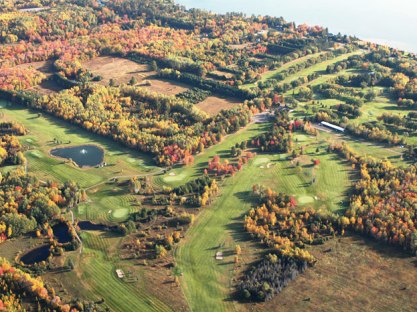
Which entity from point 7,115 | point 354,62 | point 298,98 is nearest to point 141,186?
point 7,115

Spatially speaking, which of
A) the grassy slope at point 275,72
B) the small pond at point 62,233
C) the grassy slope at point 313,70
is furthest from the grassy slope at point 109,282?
the grassy slope at point 313,70

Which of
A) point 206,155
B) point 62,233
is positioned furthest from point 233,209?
point 62,233

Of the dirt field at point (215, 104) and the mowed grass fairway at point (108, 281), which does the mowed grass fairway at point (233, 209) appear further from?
the dirt field at point (215, 104)

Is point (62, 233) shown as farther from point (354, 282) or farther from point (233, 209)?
point (354, 282)

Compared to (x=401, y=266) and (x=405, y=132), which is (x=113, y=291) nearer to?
(x=401, y=266)

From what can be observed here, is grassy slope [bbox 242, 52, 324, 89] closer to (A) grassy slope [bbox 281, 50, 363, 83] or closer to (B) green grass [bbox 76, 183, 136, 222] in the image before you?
(A) grassy slope [bbox 281, 50, 363, 83]

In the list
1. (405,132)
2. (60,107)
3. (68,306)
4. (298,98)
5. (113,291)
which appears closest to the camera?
(68,306)
